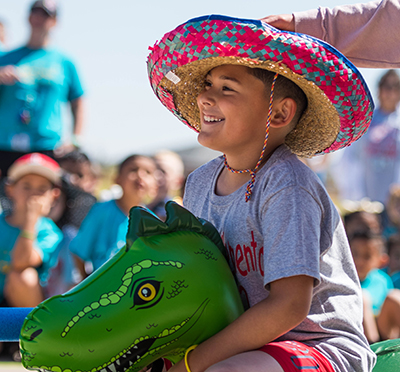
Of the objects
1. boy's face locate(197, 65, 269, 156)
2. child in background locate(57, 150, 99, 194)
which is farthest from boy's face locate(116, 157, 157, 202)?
boy's face locate(197, 65, 269, 156)

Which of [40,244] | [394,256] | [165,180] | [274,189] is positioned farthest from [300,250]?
[394,256]

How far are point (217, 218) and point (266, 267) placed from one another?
35 centimetres

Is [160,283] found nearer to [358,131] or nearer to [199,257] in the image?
[199,257]

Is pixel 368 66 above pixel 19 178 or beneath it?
above

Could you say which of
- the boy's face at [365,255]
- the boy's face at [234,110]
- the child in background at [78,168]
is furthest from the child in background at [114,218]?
the boy's face at [234,110]

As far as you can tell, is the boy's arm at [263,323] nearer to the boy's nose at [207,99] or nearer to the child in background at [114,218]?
the boy's nose at [207,99]

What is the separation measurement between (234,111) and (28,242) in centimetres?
245

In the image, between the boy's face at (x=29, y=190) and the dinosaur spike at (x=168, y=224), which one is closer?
the dinosaur spike at (x=168, y=224)

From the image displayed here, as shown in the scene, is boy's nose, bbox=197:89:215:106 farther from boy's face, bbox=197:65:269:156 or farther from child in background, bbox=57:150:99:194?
child in background, bbox=57:150:99:194

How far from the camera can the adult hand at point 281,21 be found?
1.73 m

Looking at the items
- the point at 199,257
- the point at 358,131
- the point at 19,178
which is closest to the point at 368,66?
the point at 358,131

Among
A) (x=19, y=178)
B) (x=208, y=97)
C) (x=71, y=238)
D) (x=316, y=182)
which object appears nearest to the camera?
(x=316, y=182)

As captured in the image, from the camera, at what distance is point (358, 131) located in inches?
72.7

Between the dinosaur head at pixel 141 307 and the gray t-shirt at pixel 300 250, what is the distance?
0.37ft
